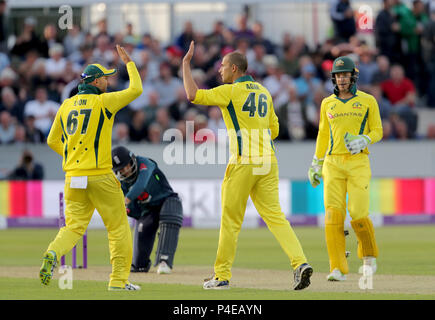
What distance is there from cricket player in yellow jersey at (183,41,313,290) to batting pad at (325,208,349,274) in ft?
4.11

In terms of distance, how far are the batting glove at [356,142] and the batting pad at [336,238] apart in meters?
0.89

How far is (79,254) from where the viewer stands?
17375mm

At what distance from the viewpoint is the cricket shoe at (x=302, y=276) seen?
11.1 m

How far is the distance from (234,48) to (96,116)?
1567 centimetres

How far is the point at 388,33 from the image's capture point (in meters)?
26.6

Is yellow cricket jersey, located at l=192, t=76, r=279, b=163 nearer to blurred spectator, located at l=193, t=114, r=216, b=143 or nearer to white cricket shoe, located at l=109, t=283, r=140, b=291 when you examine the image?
white cricket shoe, located at l=109, t=283, r=140, b=291

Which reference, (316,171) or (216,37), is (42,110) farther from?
(316,171)

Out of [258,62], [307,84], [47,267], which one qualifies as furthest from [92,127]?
[258,62]

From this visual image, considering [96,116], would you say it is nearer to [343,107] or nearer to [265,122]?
[265,122]

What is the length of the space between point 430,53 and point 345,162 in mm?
15602

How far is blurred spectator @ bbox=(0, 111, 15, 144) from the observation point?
24844mm
